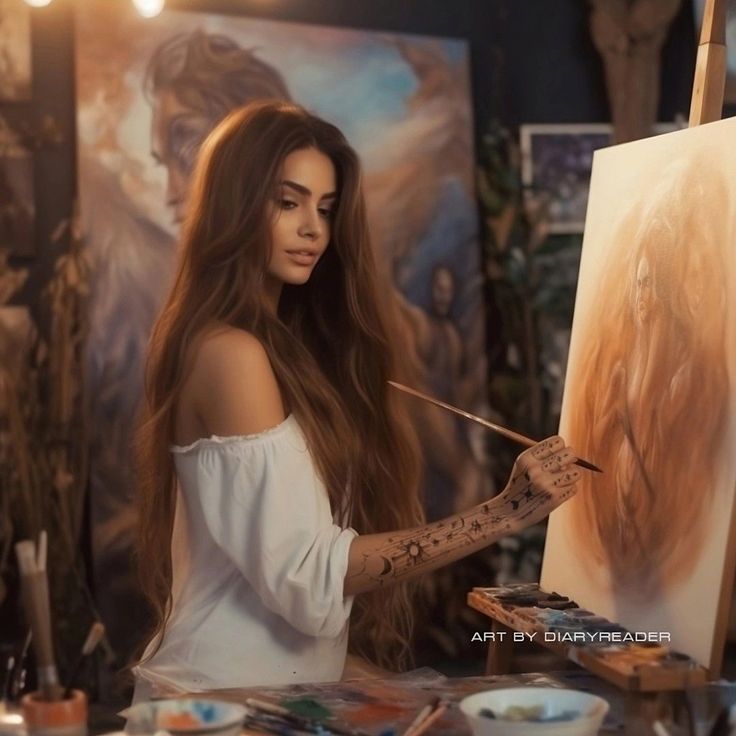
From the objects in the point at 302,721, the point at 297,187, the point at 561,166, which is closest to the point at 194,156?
the point at 561,166

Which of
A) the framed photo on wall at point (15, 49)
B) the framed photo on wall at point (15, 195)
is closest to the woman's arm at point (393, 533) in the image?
the framed photo on wall at point (15, 195)

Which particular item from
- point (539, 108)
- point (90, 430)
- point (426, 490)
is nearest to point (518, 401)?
point (426, 490)

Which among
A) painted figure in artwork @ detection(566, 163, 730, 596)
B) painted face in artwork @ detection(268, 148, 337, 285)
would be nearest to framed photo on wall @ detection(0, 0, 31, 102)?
painted face in artwork @ detection(268, 148, 337, 285)

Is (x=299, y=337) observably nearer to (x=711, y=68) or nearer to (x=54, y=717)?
(x=711, y=68)

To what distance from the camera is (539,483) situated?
188cm

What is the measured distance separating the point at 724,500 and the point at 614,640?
252 mm

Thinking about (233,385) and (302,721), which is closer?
(302,721)

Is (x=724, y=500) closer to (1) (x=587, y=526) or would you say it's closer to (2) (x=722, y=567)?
(2) (x=722, y=567)

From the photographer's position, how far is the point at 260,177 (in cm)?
201

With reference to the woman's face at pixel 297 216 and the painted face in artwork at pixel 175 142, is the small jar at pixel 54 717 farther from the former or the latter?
the painted face in artwork at pixel 175 142

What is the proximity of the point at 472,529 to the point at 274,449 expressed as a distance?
0.32 meters

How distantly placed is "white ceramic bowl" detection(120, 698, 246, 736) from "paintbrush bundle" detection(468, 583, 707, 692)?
49 centimetres

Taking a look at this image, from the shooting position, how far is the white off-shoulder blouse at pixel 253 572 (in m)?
1.84

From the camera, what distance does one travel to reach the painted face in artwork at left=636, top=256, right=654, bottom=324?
78.1 inches
